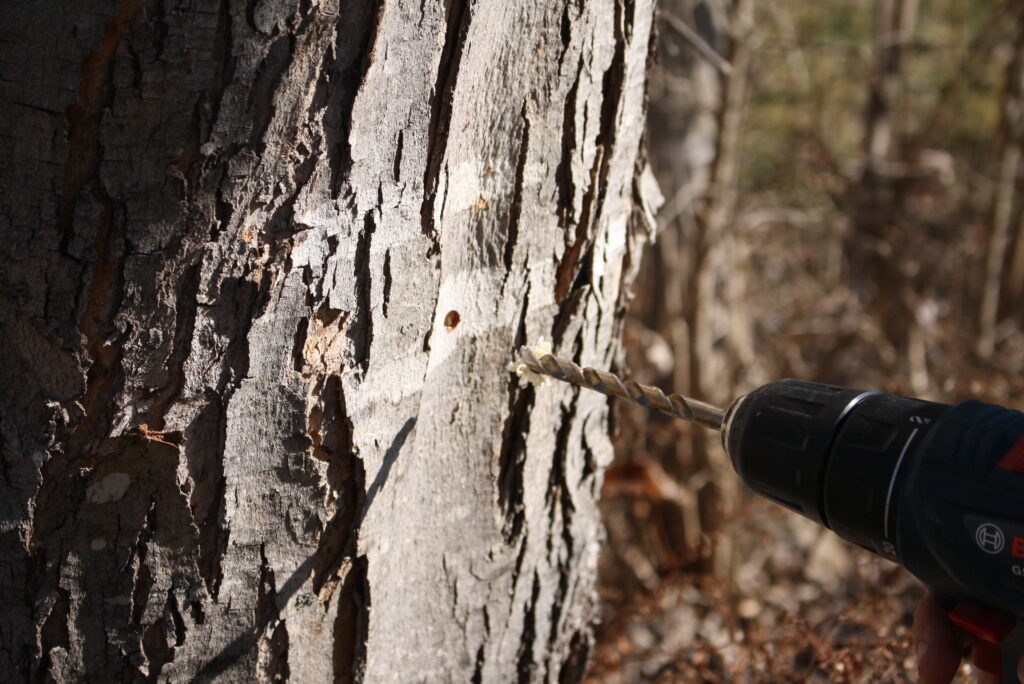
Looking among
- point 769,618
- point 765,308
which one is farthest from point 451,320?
point 765,308

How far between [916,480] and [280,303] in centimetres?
80

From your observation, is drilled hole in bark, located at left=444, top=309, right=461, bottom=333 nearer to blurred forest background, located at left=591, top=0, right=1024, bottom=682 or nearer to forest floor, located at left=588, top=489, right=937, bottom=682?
forest floor, located at left=588, top=489, right=937, bottom=682

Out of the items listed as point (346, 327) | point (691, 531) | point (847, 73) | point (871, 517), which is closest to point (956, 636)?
point (871, 517)

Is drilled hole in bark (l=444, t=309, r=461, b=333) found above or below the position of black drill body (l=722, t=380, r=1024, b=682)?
above

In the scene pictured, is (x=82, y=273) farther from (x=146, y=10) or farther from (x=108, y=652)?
(x=108, y=652)

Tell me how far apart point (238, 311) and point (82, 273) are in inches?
7.3

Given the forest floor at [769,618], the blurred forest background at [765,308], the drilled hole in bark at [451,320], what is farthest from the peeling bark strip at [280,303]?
the blurred forest background at [765,308]

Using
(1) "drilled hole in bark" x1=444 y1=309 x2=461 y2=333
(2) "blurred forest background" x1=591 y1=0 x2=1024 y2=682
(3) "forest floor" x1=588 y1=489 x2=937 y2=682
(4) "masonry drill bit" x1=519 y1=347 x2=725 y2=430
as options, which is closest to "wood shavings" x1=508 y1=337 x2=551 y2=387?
(4) "masonry drill bit" x1=519 y1=347 x2=725 y2=430

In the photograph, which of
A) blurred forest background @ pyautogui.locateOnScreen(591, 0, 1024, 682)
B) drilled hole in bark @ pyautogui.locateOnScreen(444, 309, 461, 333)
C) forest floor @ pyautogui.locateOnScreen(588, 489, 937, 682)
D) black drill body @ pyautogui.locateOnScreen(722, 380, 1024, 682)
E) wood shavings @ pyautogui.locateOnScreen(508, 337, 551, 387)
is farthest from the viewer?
blurred forest background @ pyautogui.locateOnScreen(591, 0, 1024, 682)

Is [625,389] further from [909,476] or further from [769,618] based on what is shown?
[769,618]

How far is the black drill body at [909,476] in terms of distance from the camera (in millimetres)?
939

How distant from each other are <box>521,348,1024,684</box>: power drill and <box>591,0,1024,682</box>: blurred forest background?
143 cm

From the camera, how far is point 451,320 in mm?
1164

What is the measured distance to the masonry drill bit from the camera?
1183mm
